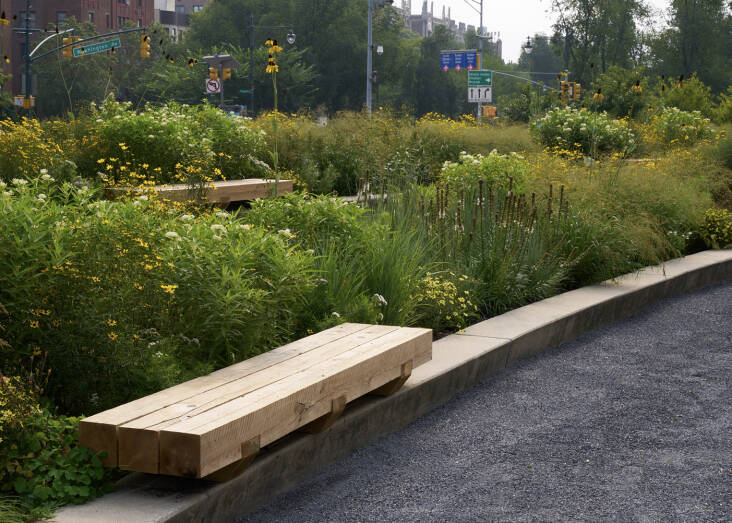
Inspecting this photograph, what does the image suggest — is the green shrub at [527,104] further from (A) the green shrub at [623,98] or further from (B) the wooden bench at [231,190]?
(B) the wooden bench at [231,190]

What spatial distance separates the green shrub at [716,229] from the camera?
10211 mm

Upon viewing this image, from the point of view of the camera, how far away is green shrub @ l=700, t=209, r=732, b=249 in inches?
402

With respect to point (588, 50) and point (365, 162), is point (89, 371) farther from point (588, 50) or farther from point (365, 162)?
point (588, 50)

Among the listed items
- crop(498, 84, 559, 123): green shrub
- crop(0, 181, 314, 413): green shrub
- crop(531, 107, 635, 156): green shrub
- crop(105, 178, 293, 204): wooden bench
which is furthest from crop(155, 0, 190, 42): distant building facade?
crop(0, 181, 314, 413): green shrub

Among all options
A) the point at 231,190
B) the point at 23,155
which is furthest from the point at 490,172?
the point at 23,155

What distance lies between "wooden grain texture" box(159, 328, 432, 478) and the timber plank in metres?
0.04

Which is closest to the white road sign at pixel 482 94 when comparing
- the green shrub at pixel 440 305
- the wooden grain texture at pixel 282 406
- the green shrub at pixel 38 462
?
the green shrub at pixel 440 305

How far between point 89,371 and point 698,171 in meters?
9.43

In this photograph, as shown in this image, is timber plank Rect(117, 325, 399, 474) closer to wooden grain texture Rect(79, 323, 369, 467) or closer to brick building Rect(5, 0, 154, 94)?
wooden grain texture Rect(79, 323, 369, 467)

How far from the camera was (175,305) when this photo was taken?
408cm

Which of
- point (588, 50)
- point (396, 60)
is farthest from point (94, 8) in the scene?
point (588, 50)

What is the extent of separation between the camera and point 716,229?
10227 millimetres

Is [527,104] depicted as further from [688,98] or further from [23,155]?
[23,155]

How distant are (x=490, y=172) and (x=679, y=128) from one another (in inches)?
359
